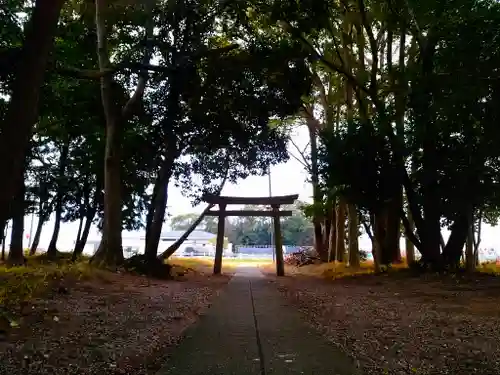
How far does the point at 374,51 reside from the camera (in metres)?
14.6

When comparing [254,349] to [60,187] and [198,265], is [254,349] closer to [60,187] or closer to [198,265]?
[60,187]

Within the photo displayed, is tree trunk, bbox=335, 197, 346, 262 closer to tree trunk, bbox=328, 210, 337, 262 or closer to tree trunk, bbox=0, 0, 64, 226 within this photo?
tree trunk, bbox=328, 210, 337, 262

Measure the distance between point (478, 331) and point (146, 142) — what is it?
1258 centimetres

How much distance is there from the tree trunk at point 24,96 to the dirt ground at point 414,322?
13.6ft

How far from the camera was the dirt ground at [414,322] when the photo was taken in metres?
4.96

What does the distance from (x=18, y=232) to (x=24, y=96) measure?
Answer: 15.8 meters

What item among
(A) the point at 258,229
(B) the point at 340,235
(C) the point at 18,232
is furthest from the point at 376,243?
(A) the point at 258,229

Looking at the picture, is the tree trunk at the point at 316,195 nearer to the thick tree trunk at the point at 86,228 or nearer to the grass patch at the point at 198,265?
the grass patch at the point at 198,265

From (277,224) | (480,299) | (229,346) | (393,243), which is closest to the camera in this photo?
(229,346)

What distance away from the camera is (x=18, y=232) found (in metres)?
19.6

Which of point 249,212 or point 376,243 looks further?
point 249,212

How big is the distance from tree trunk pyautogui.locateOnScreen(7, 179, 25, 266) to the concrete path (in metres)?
13.1

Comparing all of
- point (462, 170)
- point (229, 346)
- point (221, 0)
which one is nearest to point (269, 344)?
point (229, 346)

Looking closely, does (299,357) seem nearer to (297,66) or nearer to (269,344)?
(269,344)
